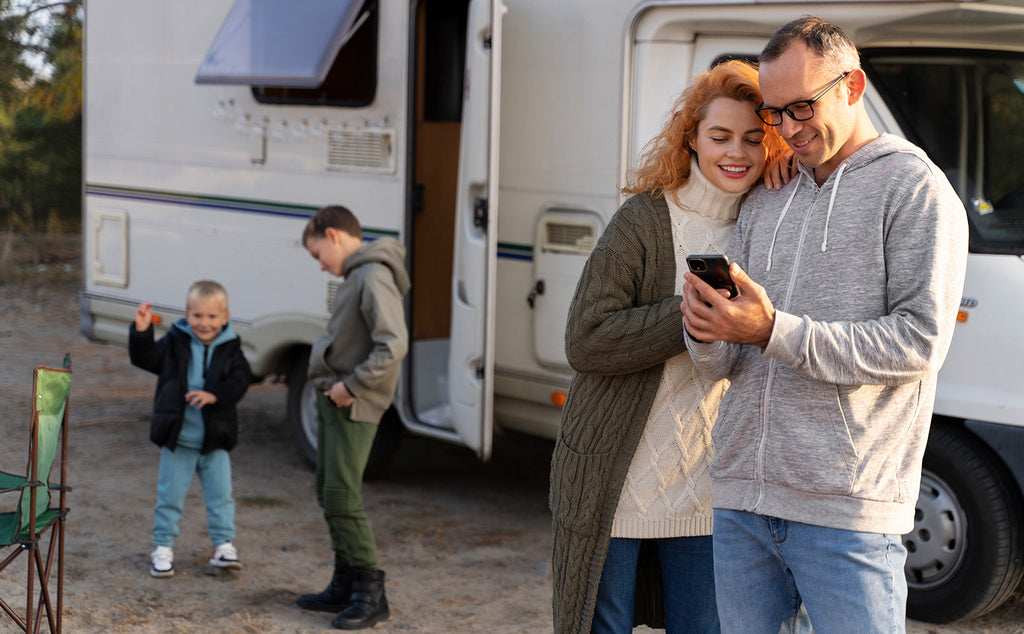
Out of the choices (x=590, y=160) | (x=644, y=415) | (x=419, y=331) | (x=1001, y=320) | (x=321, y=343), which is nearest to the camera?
(x=644, y=415)

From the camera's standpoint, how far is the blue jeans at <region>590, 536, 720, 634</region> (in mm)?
2703

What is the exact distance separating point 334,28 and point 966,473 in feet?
11.0

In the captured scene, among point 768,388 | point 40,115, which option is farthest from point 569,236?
point 40,115

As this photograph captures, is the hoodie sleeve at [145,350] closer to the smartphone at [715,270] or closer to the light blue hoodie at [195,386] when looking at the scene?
the light blue hoodie at [195,386]

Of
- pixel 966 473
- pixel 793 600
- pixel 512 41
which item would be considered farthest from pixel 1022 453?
pixel 512 41

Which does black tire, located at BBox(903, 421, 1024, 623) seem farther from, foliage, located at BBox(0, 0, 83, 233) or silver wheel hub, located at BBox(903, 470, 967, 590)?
foliage, located at BBox(0, 0, 83, 233)

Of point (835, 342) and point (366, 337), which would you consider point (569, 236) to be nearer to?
point (366, 337)

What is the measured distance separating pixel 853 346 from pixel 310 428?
473cm

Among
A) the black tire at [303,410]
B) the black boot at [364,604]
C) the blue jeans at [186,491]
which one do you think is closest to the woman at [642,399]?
the black boot at [364,604]

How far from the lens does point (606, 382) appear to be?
8.77ft

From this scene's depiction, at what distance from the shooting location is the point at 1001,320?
13.5 feet

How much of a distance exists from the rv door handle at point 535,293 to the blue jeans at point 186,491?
1417mm

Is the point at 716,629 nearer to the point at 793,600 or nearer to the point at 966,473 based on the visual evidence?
the point at 793,600

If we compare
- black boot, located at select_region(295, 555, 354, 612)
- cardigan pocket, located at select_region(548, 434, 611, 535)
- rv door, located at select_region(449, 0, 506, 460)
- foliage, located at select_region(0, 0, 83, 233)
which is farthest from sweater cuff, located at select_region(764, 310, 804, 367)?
foliage, located at select_region(0, 0, 83, 233)
